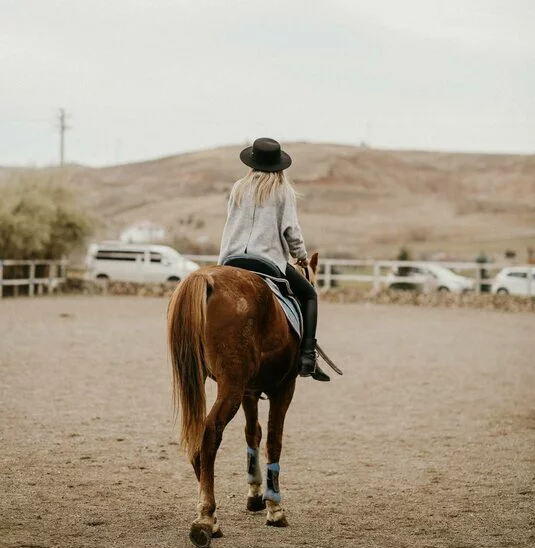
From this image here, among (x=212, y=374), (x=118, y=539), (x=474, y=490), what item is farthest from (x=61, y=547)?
(x=474, y=490)

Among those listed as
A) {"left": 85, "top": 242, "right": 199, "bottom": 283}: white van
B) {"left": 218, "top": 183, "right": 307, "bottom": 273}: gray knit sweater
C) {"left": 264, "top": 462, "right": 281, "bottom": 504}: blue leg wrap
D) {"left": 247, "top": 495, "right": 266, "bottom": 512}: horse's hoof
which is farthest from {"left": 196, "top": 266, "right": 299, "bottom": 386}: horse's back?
{"left": 85, "top": 242, "right": 199, "bottom": 283}: white van

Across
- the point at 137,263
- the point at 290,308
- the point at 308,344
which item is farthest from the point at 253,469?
the point at 137,263

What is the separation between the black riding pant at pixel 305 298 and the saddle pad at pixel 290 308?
1.8 inches

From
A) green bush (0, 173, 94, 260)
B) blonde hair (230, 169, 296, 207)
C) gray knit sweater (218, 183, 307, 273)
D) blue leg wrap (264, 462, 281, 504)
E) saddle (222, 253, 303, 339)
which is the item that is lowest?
blue leg wrap (264, 462, 281, 504)

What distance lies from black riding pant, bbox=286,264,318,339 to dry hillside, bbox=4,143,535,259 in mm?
93725

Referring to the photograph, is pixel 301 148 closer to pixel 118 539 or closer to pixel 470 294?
pixel 470 294

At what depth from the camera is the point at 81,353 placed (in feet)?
51.9

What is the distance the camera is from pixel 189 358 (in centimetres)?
554

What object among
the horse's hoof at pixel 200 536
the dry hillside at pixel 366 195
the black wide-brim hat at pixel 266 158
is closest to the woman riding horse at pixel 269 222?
the black wide-brim hat at pixel 266 158

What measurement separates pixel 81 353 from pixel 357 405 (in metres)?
5.90

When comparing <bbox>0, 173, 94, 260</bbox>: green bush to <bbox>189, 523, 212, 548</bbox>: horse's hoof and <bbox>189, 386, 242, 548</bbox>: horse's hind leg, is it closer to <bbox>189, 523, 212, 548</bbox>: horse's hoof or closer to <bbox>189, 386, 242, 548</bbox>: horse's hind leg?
<bbox>189, 386, 242, 548</bbox>: horse's hind leg

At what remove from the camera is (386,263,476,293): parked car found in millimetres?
38438

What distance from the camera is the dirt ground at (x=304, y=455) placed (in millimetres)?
5637

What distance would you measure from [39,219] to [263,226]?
3038 cm
